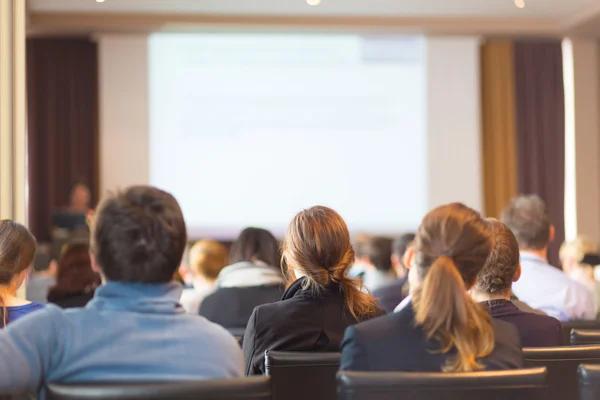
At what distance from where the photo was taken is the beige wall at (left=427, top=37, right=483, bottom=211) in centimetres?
906

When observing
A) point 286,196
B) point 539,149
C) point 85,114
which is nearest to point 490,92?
point 539,149

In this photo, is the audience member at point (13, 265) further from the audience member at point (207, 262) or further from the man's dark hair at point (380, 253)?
the man's dark hair at point (380, 253)

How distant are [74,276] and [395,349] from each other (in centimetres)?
220

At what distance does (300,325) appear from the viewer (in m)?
2.23

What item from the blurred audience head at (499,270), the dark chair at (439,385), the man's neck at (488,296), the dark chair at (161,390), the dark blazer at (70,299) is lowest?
the dark blazer at (70,299)

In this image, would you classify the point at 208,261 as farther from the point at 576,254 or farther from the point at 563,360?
the point at 563,360

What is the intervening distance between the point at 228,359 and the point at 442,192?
784cm

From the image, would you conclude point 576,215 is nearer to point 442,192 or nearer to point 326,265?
point 442,192

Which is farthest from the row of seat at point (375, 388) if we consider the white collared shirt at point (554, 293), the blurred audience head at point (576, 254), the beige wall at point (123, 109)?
the beige wall at point (123, 109)

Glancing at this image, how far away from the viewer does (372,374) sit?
4.38ft

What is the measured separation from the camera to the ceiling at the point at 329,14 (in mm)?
8266

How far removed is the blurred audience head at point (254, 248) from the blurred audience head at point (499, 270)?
1.46 metres

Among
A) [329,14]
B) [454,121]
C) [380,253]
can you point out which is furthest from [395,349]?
[454,121]

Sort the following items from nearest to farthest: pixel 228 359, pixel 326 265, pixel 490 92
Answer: pixel 228 359 → pixel 326 265 → pixel 490 92
